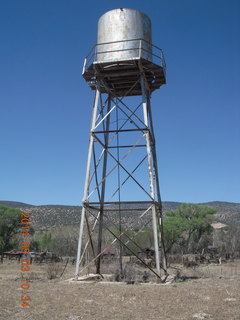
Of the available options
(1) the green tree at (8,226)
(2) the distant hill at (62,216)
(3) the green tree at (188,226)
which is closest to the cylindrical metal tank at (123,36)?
(1) the green tree at (8,226)

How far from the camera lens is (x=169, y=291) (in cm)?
1044

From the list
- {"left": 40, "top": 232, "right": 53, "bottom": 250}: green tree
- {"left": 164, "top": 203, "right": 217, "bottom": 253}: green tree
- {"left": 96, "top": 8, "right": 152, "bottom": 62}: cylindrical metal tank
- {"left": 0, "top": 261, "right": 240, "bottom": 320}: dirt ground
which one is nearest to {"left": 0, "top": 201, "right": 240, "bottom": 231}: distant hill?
{"left": 164, "top": 203, "right": 217, "bottom": 253}: green tree

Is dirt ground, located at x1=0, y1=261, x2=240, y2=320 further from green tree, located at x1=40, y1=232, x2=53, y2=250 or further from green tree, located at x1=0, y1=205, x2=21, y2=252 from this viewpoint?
green tree, located at x1=40, y1=232, x2=53, y2=250

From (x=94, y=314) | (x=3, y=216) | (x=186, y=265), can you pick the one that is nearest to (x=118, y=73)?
(x=94, y=314)

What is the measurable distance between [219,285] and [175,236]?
27.2 metres

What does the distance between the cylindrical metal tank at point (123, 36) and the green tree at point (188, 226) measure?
87.5ft

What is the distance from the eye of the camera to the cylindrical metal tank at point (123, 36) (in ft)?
46.8

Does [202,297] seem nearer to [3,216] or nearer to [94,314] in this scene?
[94,314]

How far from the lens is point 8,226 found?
3675 centimetres

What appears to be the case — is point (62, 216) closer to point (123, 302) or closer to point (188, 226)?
point (188, 226)

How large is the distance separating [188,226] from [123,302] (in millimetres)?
31867

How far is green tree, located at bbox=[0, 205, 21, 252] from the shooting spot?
1431 inches

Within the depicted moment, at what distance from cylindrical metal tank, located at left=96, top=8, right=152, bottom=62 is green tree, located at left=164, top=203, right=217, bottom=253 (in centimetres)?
2666

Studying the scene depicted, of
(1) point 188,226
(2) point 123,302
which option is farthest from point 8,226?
(2) point 123,302
